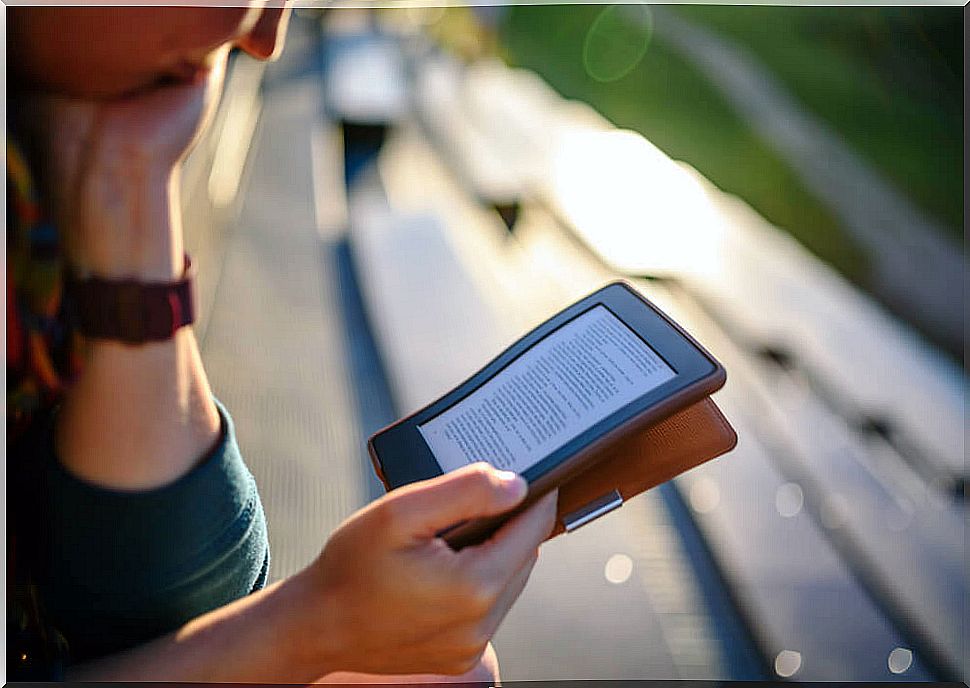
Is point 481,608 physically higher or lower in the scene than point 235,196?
higher

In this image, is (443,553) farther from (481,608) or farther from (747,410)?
(747,410)

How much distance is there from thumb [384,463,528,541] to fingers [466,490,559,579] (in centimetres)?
3

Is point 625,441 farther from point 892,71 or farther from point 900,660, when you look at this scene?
point 892,71

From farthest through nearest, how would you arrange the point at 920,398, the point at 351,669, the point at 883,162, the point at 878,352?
the point at 883,162 < the point at 878,352 < the point at 920,398 < the point at 351,669

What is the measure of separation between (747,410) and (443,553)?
1.62 meters

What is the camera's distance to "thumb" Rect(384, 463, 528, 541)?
0.71 metres

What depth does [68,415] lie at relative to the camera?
0.79 m

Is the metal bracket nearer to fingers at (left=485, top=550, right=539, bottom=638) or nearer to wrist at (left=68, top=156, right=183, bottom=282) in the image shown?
fingers at (left=485, top=550, right=539, bottom=638)

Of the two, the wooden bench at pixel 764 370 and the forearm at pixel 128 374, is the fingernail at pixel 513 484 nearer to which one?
the forearm at pixel 128 374

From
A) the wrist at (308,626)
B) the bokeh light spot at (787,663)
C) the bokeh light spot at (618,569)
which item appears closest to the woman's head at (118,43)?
the wrist at (308,626)

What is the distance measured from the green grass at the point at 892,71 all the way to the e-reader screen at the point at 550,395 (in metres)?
0.50

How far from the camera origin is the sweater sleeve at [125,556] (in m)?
0.81

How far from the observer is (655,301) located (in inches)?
38.6

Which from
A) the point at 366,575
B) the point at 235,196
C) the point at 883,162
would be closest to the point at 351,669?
the point at 366,575
